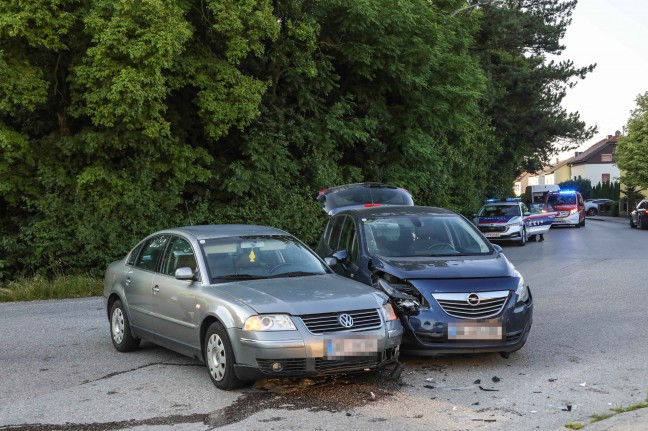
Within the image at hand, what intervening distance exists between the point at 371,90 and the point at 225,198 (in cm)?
730

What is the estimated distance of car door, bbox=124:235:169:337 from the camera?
8.30 meters

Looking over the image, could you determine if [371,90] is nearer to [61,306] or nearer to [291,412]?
[61,306]

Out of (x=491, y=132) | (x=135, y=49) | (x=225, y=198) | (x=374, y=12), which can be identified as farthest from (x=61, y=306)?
(x=491, y=132)

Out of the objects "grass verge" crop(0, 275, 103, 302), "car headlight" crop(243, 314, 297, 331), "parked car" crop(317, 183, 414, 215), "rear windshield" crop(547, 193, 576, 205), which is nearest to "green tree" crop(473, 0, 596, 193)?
"rear windshield" crop(547, 193, 576, 205)

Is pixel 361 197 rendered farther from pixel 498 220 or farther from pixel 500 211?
pixel 500 211

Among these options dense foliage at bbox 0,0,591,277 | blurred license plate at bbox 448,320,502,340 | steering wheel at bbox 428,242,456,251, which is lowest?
blurred license plate at bbox 448,320,502,340

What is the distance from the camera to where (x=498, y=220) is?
28469mm

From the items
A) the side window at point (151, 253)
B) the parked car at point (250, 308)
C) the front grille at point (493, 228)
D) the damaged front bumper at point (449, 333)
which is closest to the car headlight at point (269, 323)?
the parked car at point (250, 308)

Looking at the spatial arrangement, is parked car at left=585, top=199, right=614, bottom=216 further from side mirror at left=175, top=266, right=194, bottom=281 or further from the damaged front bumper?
side mirror at left=175, top=266, right=194, bottom=281

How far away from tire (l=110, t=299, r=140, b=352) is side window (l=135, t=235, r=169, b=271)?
1.83 ft

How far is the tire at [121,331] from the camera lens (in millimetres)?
8719

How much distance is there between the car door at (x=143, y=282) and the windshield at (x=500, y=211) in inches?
854

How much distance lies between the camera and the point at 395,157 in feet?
90.8

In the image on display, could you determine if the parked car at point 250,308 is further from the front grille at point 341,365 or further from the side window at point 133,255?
the side window at point 133,255
